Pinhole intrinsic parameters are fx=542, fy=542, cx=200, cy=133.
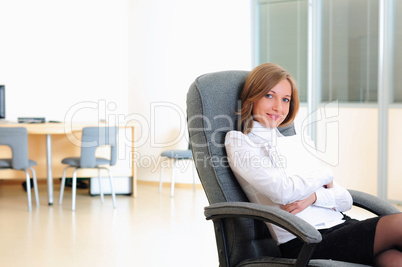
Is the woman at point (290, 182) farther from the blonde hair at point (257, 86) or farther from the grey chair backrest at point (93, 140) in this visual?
the grey chair backrest at point (93, 140)

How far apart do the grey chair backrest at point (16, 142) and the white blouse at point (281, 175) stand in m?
3.28

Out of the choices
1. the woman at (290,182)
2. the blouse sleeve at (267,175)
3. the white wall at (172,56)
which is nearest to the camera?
the woman at (290,182)

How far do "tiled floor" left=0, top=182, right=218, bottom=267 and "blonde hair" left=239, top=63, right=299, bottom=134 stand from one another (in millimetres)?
1486

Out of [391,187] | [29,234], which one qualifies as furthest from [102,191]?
[391,187]

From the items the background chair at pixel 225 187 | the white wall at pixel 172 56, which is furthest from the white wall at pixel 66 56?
the background chair at pixel 225 187

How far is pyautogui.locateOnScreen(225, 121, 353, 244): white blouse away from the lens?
82.7 inches

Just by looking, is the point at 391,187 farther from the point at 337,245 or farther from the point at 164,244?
the point at 337,245

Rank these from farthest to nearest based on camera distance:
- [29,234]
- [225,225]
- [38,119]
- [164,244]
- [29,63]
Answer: [29,63] → [38,119] → [29,234] → [164,244] → [225,225]

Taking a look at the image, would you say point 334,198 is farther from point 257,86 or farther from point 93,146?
point 93,146

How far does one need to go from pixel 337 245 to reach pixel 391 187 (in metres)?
3.60

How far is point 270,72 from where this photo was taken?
7.46 ft

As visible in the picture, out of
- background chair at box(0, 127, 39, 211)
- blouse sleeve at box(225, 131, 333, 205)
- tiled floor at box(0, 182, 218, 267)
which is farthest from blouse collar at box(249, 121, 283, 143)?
→ background chair at box(0, 127, 39, 211)

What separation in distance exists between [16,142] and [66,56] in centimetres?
205

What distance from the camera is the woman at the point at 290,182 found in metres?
1.95
